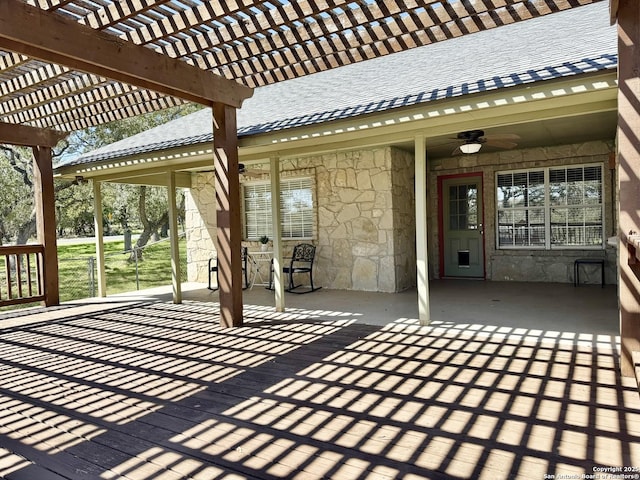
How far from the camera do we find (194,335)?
179 inches

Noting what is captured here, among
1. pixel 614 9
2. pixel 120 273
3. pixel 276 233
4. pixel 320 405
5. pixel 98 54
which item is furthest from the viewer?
pixel 120 273

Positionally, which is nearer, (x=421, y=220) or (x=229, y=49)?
(x=229, y=49)

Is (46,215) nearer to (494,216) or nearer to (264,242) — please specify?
(264,242)

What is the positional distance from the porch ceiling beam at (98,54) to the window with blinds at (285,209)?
3324mm

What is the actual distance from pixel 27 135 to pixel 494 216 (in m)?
7.47

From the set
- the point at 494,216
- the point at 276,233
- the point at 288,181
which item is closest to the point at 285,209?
the point at 288,181

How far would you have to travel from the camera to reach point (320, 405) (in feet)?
8.84

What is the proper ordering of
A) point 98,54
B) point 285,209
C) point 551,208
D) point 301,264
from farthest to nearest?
1. point 285,209
2. point 301,264
3. point 551,208
4. point 98,54

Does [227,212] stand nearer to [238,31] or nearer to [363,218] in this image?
[238,31]

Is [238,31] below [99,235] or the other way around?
the other way around

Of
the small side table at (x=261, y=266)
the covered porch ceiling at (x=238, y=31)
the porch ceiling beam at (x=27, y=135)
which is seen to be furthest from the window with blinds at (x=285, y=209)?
the porch ceiling beam at (x=27, y=135)

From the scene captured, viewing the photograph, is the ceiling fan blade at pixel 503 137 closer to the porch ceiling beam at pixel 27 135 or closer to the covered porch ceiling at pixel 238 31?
the covered porch ceiling at pixel 238 31

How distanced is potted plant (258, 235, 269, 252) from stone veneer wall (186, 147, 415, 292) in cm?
38

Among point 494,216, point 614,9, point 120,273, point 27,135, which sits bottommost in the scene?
point 120,273
